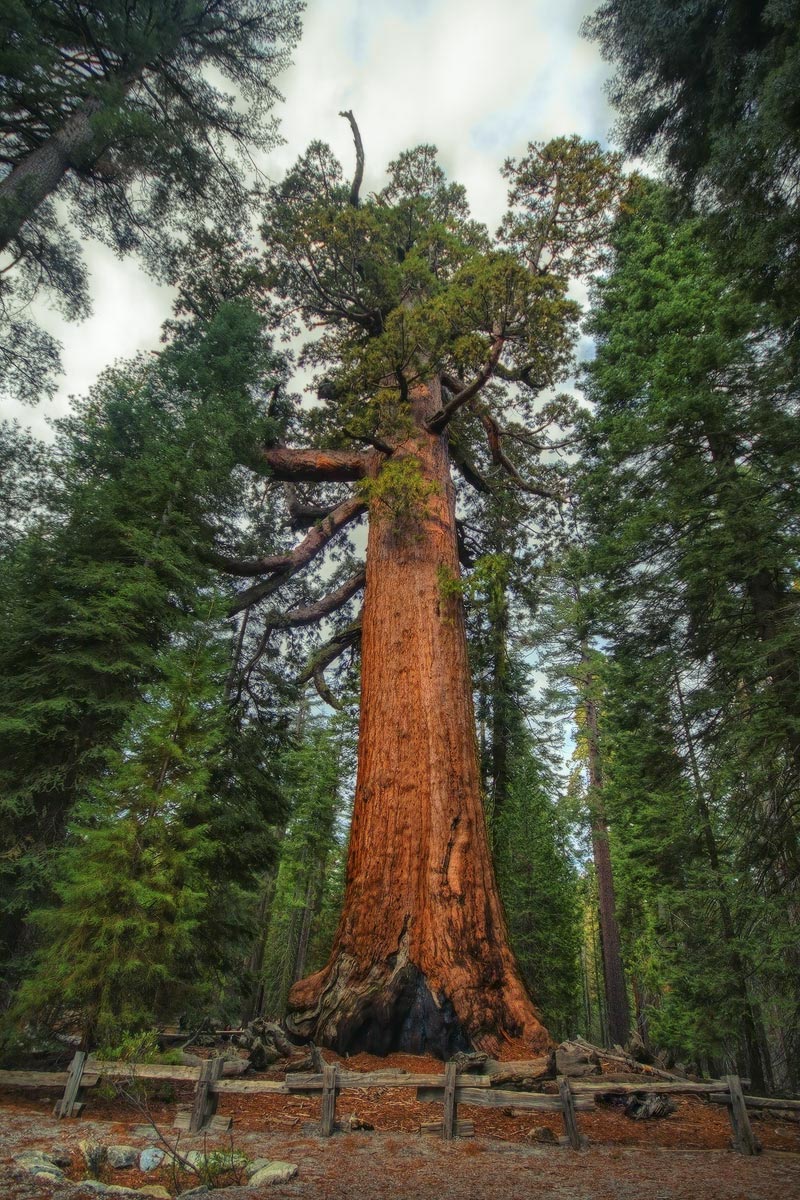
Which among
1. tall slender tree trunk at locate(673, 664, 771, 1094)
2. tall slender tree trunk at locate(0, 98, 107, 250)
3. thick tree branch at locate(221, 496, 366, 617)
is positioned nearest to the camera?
tall slender tree trunk at locate(0, 98, 107, 250)

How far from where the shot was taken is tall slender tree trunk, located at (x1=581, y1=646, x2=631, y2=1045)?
13.7m

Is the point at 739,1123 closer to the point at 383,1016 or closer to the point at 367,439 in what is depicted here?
the point at 383,1016

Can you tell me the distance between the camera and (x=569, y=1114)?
422 cm

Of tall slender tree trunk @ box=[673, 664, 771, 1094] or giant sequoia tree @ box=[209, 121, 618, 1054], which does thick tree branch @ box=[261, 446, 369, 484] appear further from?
tall slender tree trunk @ box=[673, 664, 771, 1094]

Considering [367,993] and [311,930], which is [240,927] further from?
[311,930]

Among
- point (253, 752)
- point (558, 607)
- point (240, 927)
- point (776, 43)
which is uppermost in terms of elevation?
point (558, 607)

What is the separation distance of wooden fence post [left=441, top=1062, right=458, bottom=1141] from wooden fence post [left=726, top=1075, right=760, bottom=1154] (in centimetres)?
213

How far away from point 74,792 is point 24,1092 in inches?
102

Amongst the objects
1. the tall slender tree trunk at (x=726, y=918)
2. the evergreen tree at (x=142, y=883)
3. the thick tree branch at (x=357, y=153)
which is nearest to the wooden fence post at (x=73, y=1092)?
the evergreen tree at (x=142, y=883)

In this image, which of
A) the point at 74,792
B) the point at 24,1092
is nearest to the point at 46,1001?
the point at 24,1092

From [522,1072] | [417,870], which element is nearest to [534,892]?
[417,870]

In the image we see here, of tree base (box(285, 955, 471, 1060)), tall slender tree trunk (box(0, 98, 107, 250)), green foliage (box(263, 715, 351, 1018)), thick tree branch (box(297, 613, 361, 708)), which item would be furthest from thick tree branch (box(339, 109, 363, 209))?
tree base (box(285, 955, 471, 1060))

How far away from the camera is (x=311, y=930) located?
21281 mm

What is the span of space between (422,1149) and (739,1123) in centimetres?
260
